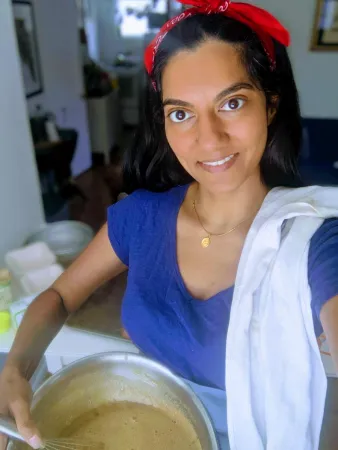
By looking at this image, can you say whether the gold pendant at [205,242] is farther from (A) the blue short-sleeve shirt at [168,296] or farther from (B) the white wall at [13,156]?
(B) the white wall at [13,156]

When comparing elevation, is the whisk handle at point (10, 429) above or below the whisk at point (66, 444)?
above

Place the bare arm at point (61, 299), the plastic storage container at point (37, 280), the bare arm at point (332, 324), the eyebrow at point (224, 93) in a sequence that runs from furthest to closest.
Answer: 1. the plastic storage container at point (37, 280)
2. the bare arm at point (61, 299)
3. the eyebrow at point (224, 93)
4. the bare arm at point (332, 324)

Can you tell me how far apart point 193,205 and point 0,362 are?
65 centimetres

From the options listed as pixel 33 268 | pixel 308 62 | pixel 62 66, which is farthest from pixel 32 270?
→ pixel 62 66

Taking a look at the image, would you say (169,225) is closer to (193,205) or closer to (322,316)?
(193,205)

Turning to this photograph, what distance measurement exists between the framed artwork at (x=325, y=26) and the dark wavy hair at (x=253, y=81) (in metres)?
2.23

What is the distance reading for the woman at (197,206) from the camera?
0.67m

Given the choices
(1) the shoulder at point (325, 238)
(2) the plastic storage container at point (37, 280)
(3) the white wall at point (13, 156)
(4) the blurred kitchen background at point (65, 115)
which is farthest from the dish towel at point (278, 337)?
(3) the white wall at point (13, 156)

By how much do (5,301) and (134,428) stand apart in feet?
1.72

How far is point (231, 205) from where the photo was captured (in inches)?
33.2

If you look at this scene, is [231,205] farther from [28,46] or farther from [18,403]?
[28,46]

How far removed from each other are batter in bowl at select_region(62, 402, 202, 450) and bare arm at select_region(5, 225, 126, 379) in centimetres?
16

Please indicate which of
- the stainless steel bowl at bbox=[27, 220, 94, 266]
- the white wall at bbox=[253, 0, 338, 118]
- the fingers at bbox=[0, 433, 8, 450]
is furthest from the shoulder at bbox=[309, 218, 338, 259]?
the white wall at bbox=[253, 0, 338, 118]

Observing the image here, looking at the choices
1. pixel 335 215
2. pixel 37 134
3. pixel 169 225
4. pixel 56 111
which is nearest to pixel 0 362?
pixel 169 225
